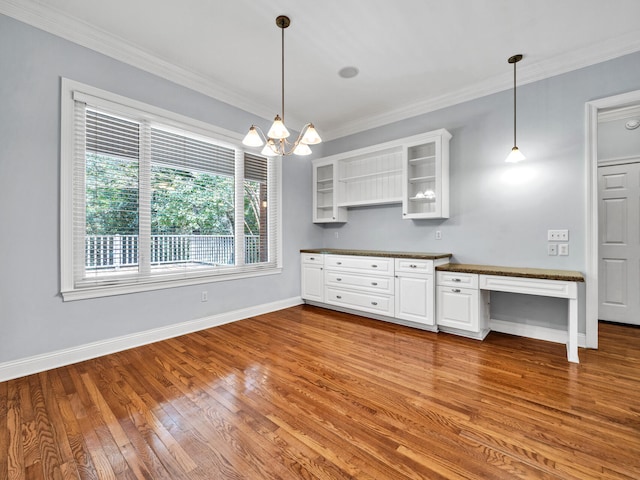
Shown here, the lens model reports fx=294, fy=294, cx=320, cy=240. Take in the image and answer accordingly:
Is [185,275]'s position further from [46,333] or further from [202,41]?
[202,41]

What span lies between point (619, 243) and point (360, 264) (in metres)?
3.29

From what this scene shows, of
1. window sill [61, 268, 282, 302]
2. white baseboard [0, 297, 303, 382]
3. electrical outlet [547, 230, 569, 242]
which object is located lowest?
Result: white baseboard [0, 297, 303, 382]

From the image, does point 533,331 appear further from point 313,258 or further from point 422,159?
point 313,258

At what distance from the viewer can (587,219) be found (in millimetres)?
2930

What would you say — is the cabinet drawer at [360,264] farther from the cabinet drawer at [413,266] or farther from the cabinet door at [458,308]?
the cabinet door at [458,308]

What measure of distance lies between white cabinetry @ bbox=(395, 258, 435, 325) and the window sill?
2.01m

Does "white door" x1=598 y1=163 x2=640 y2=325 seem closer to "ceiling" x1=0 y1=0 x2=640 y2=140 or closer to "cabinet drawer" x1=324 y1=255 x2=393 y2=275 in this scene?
"ceiling" x1=0 y1=0 x2=640 y2=140

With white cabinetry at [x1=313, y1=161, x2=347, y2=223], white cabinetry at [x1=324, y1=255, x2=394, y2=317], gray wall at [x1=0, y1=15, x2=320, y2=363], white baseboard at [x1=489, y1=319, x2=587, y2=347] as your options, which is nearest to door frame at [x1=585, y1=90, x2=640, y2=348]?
white baseboard at [x1=489, y1=319, x2=587, y2=347]

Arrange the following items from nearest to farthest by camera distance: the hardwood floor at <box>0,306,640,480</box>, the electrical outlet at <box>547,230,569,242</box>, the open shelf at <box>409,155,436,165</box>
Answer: the hardwood floor at <box>0,306,640,480</box> → the electrical outlet at <box>547,230,569,242</box> → the open shelf at <box>409,155,436,165</box>

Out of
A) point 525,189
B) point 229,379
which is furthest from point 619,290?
point 229,379

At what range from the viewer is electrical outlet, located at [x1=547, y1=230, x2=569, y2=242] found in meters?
3.06

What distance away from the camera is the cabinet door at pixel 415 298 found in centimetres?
342

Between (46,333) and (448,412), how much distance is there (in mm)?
3235

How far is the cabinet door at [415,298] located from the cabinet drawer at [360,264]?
21 cm
